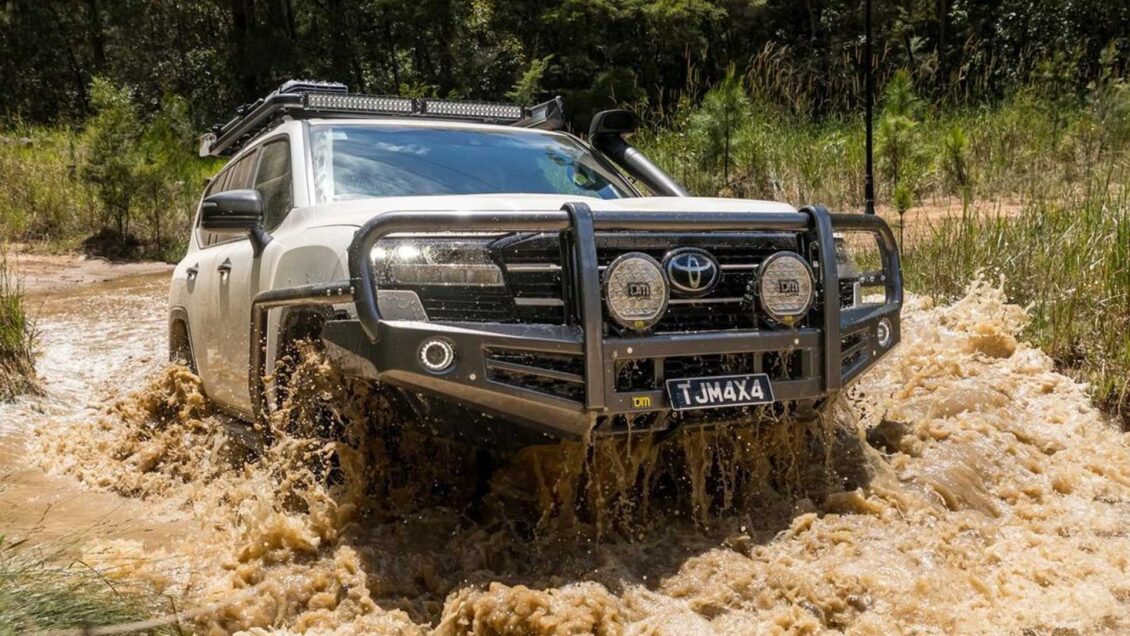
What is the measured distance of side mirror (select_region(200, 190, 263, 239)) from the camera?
14.8 ft

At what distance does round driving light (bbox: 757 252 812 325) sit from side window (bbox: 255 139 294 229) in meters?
2.10

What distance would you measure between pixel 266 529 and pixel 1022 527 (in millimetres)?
3057

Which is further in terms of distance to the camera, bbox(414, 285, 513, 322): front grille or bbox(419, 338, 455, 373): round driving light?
bbox(414, 285, 513, 322): front grille

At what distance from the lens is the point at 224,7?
111ft

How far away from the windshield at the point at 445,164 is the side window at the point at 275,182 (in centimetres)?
17

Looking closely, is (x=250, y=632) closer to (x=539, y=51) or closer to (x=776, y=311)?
(x=776, y=311)

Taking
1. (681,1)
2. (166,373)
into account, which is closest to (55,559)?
(166,373)

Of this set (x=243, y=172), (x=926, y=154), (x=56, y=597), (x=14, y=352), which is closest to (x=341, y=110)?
(x=243, y=172)

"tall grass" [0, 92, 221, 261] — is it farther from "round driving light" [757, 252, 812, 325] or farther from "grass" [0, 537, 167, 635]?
"round driving light" [757, 252, 812, 325]

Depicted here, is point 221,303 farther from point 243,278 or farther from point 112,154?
point 112,154

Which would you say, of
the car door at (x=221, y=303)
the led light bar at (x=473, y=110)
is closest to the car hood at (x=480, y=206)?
the car door at (x=221, y=303)

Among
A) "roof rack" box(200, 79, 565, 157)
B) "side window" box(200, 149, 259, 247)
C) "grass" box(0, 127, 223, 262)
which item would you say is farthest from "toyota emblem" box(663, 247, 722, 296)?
"grass" box(0, 127, 223, 262)

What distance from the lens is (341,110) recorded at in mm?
5680

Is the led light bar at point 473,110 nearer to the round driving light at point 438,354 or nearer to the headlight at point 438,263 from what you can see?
the headlight at point 438,263
